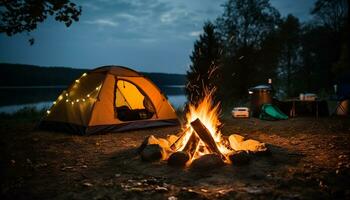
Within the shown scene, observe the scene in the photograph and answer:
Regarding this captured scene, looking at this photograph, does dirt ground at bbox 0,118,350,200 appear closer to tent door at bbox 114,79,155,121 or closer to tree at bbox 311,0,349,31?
tent door at bbox 114,79,155,121

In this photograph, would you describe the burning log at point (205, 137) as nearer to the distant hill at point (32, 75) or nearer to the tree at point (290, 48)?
the tree at point (290, 48)

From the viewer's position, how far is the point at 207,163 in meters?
5.11

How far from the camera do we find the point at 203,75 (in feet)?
71.3

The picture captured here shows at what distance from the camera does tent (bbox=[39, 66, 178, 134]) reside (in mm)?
9180

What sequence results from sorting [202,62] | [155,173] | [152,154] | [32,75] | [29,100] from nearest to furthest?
[155,173], [152,154], [202,62], [29,100], [32,75]

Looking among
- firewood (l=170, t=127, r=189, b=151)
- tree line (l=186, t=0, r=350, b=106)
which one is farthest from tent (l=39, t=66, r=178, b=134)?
tree line (l=186, t=0, r=350, b=106)

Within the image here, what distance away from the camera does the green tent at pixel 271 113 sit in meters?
11.8

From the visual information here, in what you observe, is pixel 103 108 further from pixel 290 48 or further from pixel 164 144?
pixel 290 48

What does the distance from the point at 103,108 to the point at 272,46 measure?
25924mm

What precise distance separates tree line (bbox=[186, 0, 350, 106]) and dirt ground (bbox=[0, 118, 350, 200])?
18.0 meters

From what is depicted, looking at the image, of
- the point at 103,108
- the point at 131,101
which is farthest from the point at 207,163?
the point at 131,101

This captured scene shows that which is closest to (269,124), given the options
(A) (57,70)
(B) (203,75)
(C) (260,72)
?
(B) (203,75)

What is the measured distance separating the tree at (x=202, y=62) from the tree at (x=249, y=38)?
832cm

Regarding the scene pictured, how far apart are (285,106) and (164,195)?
9.65 m
